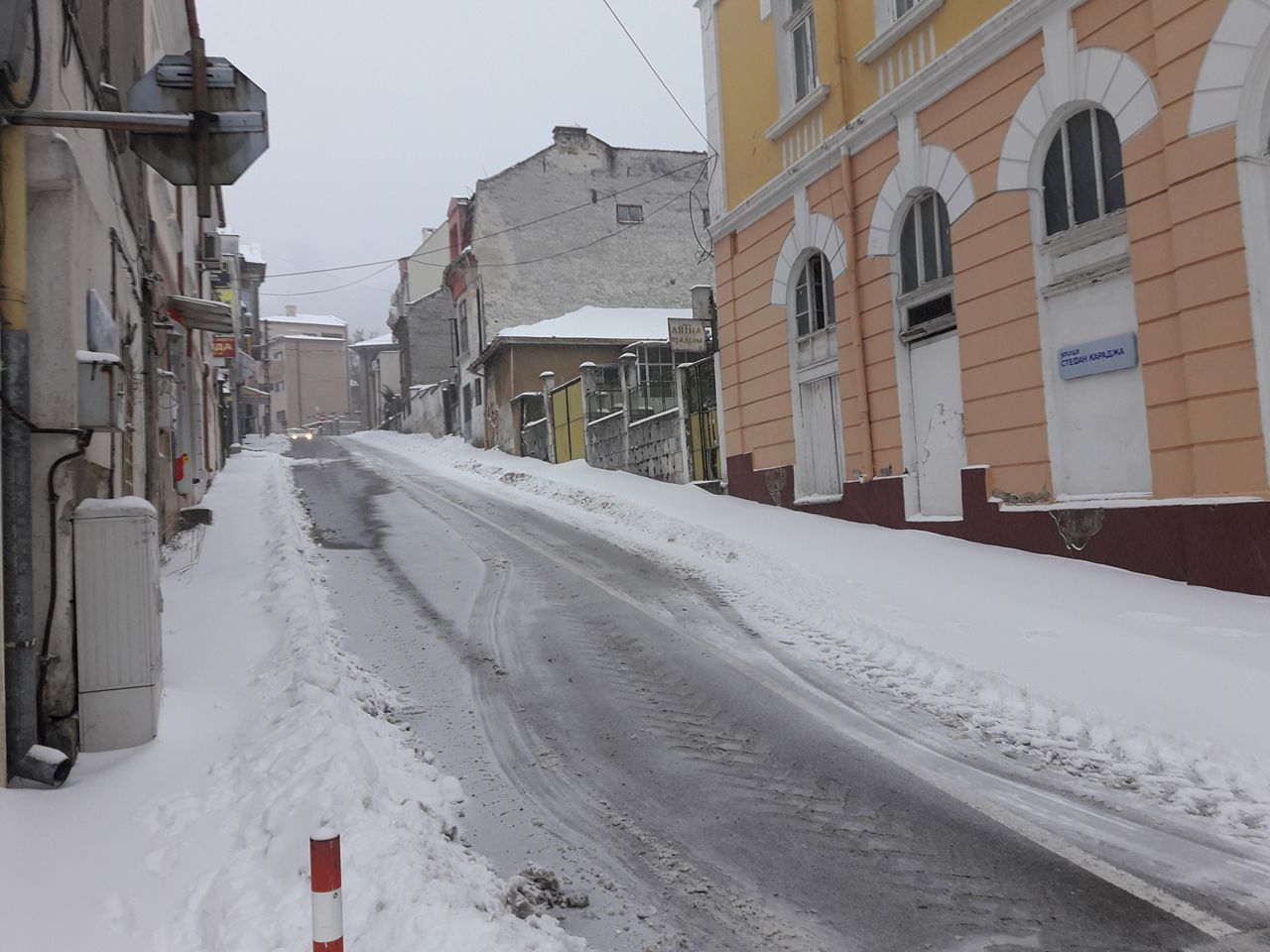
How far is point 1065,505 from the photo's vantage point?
863 cm

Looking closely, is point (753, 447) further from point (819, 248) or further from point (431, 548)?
point (431, 548)

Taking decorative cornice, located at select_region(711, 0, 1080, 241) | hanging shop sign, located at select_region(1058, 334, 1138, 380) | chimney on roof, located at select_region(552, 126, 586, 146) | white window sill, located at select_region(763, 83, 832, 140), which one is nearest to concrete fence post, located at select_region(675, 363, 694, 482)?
decorative cornice, located at select_region(711, 0, 1080, 241)

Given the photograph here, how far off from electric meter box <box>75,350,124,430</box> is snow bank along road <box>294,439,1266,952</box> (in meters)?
2.61

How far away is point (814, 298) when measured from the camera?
13.3 metres

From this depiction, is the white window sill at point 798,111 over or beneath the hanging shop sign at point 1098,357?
over

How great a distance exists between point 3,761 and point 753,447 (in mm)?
11834

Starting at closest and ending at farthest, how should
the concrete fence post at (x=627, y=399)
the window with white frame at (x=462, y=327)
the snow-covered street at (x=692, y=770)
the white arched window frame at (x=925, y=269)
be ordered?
the snow-covered street at (x=692, y=770)
the white arched window frame at (x=925, y=269)
the concrete fence post at (x=627, y=399)
the window with white frame at (x=462, y=327)

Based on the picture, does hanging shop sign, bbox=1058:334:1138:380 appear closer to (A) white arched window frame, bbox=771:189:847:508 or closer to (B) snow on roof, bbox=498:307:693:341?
(A) white arched window frame, bbox=771:189:847:508

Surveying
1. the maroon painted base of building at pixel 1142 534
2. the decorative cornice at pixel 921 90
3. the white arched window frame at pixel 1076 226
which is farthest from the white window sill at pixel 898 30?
the maroon painted base of building at pixel 1142 534

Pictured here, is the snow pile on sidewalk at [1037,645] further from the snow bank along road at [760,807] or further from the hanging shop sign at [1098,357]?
the hanging shop sign at [1098,357]

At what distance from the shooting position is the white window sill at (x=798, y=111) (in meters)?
12.4

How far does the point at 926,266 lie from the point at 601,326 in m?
20.3

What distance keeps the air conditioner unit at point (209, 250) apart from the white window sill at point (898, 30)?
51.3 ft

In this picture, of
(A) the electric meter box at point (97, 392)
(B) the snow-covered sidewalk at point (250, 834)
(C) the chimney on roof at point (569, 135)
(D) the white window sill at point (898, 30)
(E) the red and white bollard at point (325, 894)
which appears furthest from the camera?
(C) the chimney on roof at point (569, 135)
